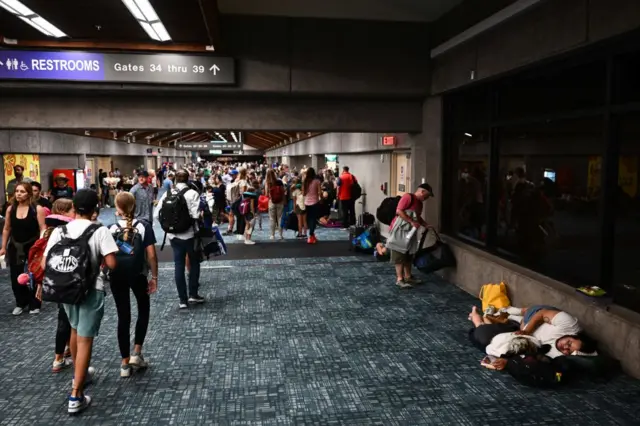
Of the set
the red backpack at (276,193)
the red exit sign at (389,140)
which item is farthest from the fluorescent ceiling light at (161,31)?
the red exit sign at (389,140)

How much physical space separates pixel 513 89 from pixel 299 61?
2.98m

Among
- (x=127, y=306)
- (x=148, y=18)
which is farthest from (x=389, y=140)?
(x=127, y=306)

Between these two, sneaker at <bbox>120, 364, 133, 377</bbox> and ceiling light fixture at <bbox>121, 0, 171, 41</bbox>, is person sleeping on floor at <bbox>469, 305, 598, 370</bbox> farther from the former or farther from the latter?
ceiling light fixture at <bbox>121, 0, 171, 41</bbox>

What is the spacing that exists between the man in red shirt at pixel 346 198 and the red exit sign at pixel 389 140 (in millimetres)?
1999

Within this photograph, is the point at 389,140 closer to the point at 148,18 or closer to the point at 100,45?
the point at 100,45

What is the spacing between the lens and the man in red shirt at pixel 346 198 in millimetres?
12841

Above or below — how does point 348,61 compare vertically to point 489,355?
above

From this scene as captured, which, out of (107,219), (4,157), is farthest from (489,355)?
(4,157)

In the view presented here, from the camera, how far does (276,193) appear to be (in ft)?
36.4

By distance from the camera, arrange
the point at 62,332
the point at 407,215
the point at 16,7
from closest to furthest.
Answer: the point at 62,332
the point at 16,7
the point at 407,215

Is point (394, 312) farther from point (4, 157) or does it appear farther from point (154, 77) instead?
point (4, 157)

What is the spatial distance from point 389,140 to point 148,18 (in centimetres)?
595

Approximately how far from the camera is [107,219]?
1560 centimetres

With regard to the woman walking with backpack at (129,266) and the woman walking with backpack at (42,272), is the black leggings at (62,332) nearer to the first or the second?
the woman walking with backpack at (42,272)
